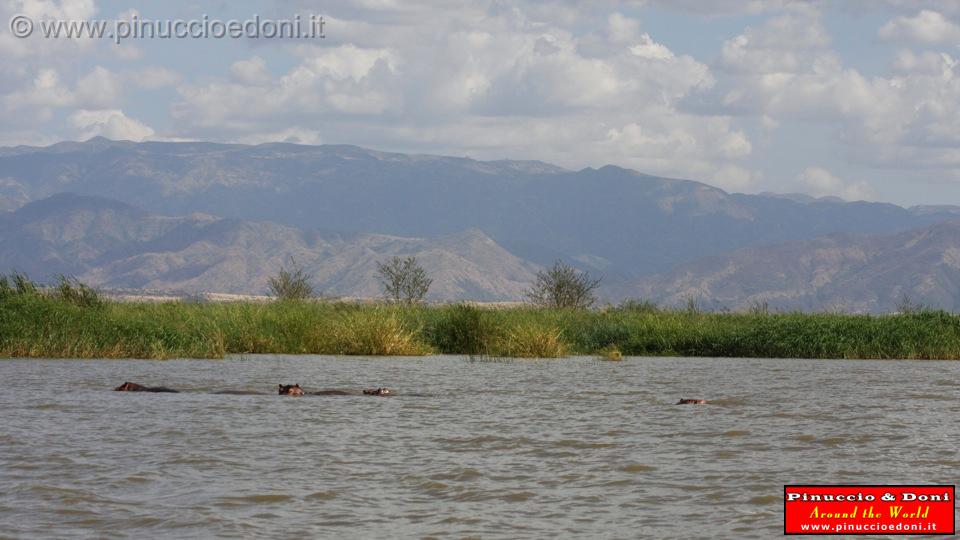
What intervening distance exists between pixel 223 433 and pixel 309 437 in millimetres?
1208

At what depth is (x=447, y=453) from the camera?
50.1ft

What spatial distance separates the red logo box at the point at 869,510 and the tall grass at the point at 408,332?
2059 centimetres

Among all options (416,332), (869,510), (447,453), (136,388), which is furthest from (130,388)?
(416,332)

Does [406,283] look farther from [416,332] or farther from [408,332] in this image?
[416,332]

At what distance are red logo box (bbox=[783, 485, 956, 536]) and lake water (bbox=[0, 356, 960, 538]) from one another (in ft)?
0.78

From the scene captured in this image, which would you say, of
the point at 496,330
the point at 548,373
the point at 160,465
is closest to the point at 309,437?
the point at 160,465

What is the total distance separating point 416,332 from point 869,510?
81.3 feet

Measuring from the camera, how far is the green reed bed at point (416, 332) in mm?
30031

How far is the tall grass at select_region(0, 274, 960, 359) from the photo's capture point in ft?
98.6

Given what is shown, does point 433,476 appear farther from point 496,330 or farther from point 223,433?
point 496,330

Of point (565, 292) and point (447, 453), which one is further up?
point (565, 292)

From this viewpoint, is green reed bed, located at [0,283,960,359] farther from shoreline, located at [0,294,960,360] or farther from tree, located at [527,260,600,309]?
tree, located at [527,260,600,309]

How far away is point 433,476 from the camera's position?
13602 millimetres

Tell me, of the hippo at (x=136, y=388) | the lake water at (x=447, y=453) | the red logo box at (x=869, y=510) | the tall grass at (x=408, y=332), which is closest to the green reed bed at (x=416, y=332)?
the tall grass at (x=408, y=332)
